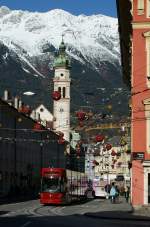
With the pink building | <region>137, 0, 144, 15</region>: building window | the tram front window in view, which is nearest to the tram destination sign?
the pink building

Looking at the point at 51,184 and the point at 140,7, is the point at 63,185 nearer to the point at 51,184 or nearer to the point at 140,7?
the point at 51,184

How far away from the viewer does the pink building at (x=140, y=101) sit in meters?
45.0

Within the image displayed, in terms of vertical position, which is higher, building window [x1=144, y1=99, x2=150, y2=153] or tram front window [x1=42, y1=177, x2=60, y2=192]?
building window [x1=144, y1=99, x2=150, y2=153]

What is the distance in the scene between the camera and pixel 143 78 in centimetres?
4578

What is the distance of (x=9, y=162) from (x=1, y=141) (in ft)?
21.4

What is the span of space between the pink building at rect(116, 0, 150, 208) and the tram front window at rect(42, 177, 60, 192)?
672 inches

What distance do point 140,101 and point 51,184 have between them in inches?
757

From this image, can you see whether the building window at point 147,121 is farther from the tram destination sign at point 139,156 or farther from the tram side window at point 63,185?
the tram side window at point 63,185

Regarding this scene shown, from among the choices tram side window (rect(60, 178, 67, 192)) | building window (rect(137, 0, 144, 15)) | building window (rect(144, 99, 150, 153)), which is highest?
building window (rect(137, 0, 144, 15))

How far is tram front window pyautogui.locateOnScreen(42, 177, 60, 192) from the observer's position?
62.2 metres

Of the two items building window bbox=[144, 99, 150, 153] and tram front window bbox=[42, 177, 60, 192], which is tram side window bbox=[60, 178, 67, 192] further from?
building window bbox=[144, 99, 150, 153]

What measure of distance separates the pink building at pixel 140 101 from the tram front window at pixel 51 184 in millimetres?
17074

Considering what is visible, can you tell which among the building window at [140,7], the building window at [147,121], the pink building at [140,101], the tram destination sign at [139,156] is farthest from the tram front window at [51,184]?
the building window at [140,7]

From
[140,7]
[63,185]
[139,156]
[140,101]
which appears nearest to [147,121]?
[140,101]
